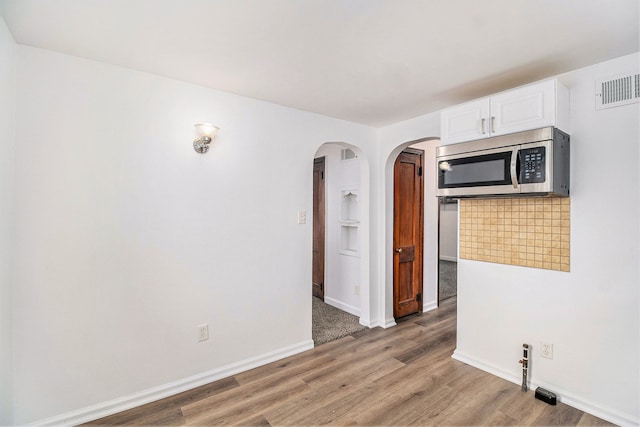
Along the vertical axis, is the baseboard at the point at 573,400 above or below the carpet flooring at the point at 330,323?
above

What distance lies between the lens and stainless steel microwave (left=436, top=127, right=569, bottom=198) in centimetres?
204

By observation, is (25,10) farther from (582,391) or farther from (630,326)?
(582,391)

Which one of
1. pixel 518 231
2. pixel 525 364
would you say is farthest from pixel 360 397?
pixel 518 231

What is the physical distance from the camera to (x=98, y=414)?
209 centimetres

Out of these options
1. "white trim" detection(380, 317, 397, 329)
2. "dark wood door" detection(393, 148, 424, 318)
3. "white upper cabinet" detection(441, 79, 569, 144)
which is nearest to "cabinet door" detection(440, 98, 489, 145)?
"white upper cabinet" detection(441, 79, 569, 144)

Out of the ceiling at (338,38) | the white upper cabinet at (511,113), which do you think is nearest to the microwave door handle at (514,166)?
the white upper cabinet at (511,113)

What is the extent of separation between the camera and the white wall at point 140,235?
1931 mm

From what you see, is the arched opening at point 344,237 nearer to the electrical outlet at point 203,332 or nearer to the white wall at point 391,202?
the white wall at point 391,202

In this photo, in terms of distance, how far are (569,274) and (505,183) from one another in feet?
2.58

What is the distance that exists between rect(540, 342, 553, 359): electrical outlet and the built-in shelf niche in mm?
2210

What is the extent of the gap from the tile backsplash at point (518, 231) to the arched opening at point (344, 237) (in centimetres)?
116

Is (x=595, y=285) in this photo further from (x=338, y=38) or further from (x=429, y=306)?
(x=429, y=306)

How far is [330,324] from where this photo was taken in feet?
12.3

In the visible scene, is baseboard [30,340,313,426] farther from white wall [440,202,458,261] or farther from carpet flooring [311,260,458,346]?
white wall [440,202,458,261]
